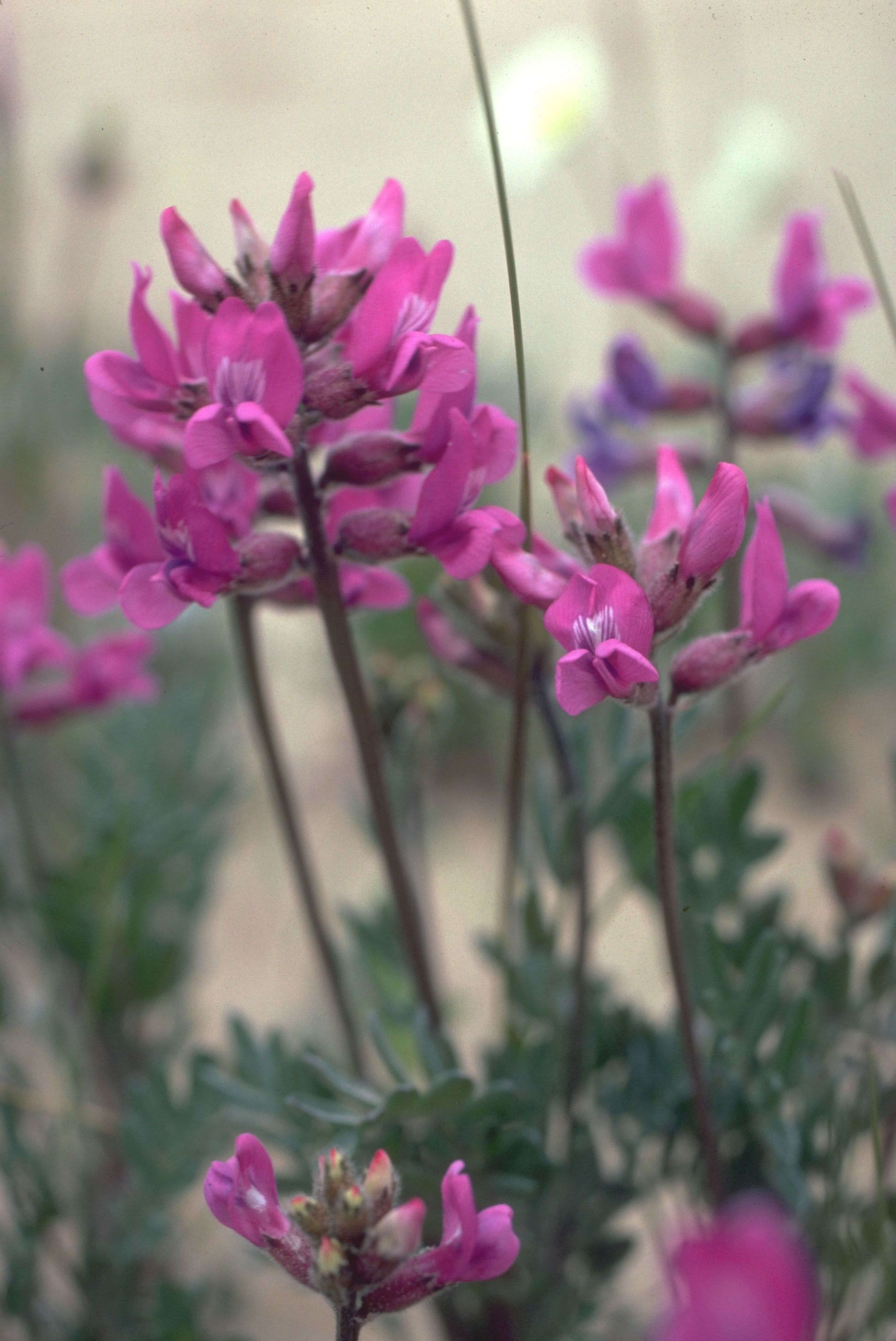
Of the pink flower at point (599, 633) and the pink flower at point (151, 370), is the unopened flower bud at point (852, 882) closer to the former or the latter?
the pink flower at point (599, 633)

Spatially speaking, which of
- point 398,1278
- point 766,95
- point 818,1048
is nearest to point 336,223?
point 766,95

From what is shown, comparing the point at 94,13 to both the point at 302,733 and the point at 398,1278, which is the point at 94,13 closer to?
the point at 398,1278

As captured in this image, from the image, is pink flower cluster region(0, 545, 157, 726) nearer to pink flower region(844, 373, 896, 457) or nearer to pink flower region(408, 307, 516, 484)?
pink flower region(408, 307, 516, 484)

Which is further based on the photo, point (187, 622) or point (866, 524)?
point (187, 622)

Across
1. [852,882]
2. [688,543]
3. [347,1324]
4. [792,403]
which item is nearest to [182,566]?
[688,543]

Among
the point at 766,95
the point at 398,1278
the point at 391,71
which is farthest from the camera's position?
the point at 391,71

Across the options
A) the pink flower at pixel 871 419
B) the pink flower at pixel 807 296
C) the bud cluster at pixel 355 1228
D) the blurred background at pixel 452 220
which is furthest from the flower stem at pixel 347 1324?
the pink flower at pixel 807 296

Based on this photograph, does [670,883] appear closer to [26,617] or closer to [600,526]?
[600,526]
